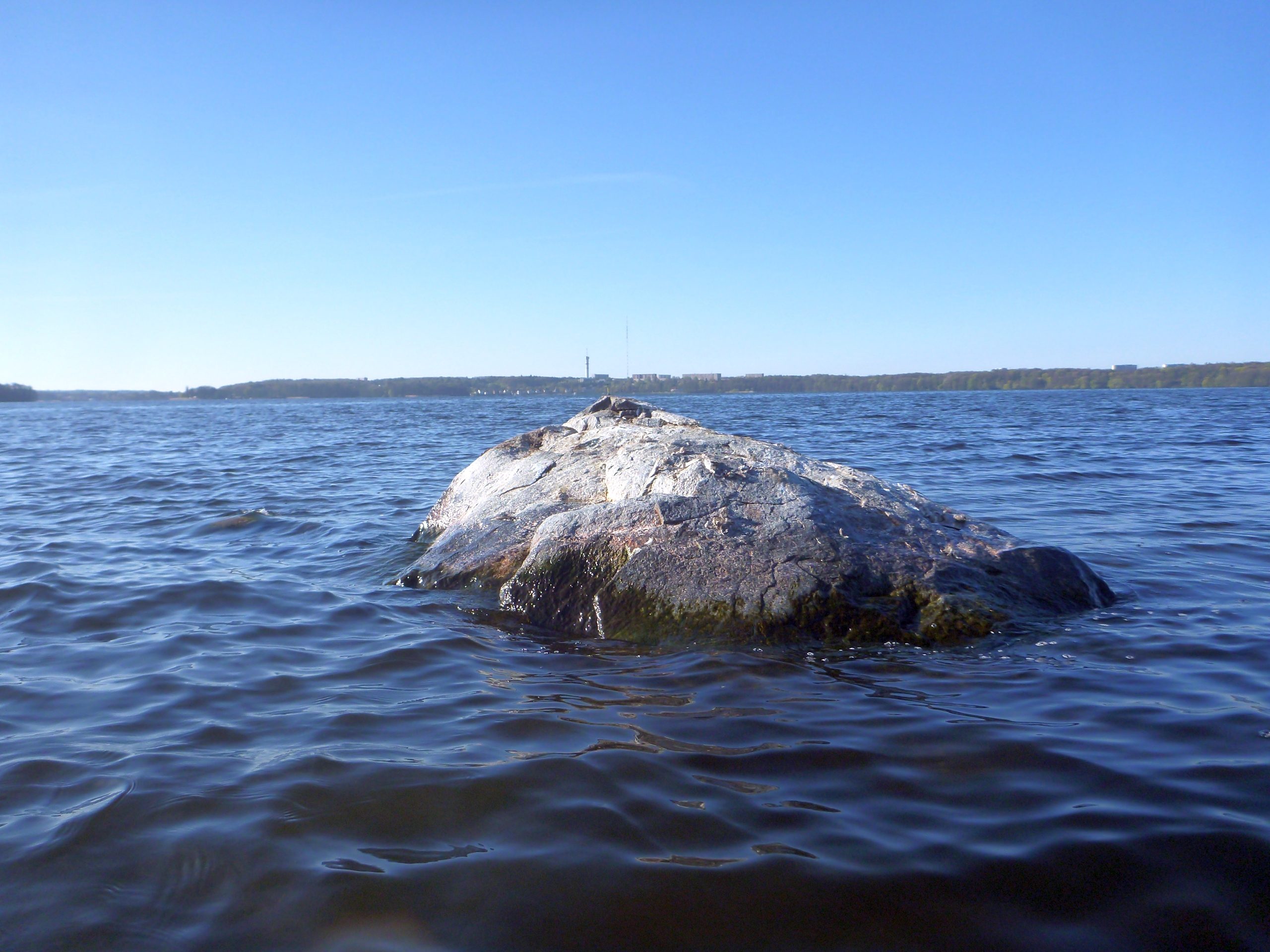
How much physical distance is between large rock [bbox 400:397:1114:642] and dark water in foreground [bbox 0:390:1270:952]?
0.27 metres

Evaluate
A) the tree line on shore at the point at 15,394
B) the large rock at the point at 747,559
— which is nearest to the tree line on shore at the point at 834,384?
the tree line on shore at the point at 15,394

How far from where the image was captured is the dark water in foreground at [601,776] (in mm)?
2395

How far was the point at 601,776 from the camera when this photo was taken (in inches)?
126

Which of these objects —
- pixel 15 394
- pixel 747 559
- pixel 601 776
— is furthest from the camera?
pixel 15 394

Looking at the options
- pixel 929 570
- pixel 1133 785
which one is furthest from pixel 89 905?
pixel 929 570

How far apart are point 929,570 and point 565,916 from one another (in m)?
3.50

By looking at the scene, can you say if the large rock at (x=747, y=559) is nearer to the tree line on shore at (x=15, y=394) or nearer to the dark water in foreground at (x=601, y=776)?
the dark water in foreground at (x=601, y=776)

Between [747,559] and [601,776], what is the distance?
2.17m

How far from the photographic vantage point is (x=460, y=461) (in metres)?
16.8

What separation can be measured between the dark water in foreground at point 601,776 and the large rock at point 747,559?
0.27 m

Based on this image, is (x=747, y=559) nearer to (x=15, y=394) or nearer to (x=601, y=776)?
(x=601, y=776)

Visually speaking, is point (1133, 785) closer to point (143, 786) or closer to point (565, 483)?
point (143, 786)

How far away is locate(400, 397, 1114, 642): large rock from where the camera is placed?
488cm

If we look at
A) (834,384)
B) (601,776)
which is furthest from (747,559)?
(834,384)
